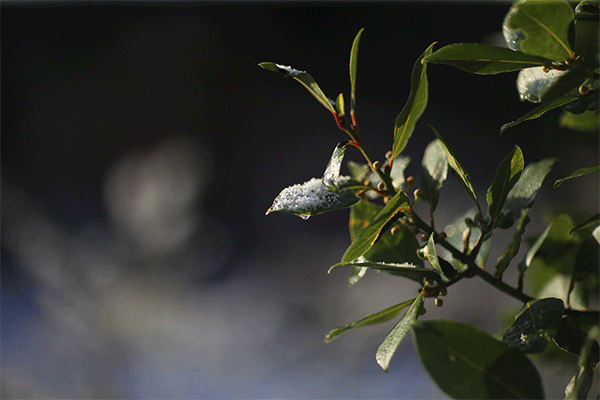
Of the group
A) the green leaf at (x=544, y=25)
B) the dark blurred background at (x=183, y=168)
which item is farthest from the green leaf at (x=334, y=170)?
the dark blurred background at (x=183, y=168)

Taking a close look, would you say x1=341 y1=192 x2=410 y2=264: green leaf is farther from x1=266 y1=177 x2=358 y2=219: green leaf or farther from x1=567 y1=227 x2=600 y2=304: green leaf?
x1=567 y1=227 x2=600 y2=304: green leaf

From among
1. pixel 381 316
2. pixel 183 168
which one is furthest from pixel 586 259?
pixel 183 168

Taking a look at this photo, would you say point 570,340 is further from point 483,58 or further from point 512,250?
point 483,58

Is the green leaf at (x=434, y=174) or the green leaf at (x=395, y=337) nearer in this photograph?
the green leaf at (x=395, y=337)

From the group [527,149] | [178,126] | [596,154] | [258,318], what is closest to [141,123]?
[178,126]

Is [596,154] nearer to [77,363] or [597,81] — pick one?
[597,81]

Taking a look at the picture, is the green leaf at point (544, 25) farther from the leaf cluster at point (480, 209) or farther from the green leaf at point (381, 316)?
the green leaf at point (381, 316)

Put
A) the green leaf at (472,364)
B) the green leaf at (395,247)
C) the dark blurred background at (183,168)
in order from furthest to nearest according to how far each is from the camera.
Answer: the dark blurred background at (183,168) → the green leaf at (395,247) → the green leaf at (472,364)

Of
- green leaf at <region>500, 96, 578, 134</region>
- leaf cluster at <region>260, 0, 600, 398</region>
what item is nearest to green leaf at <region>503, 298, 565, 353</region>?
leaf cluster at <region>260, 0, 600, 398</region>
